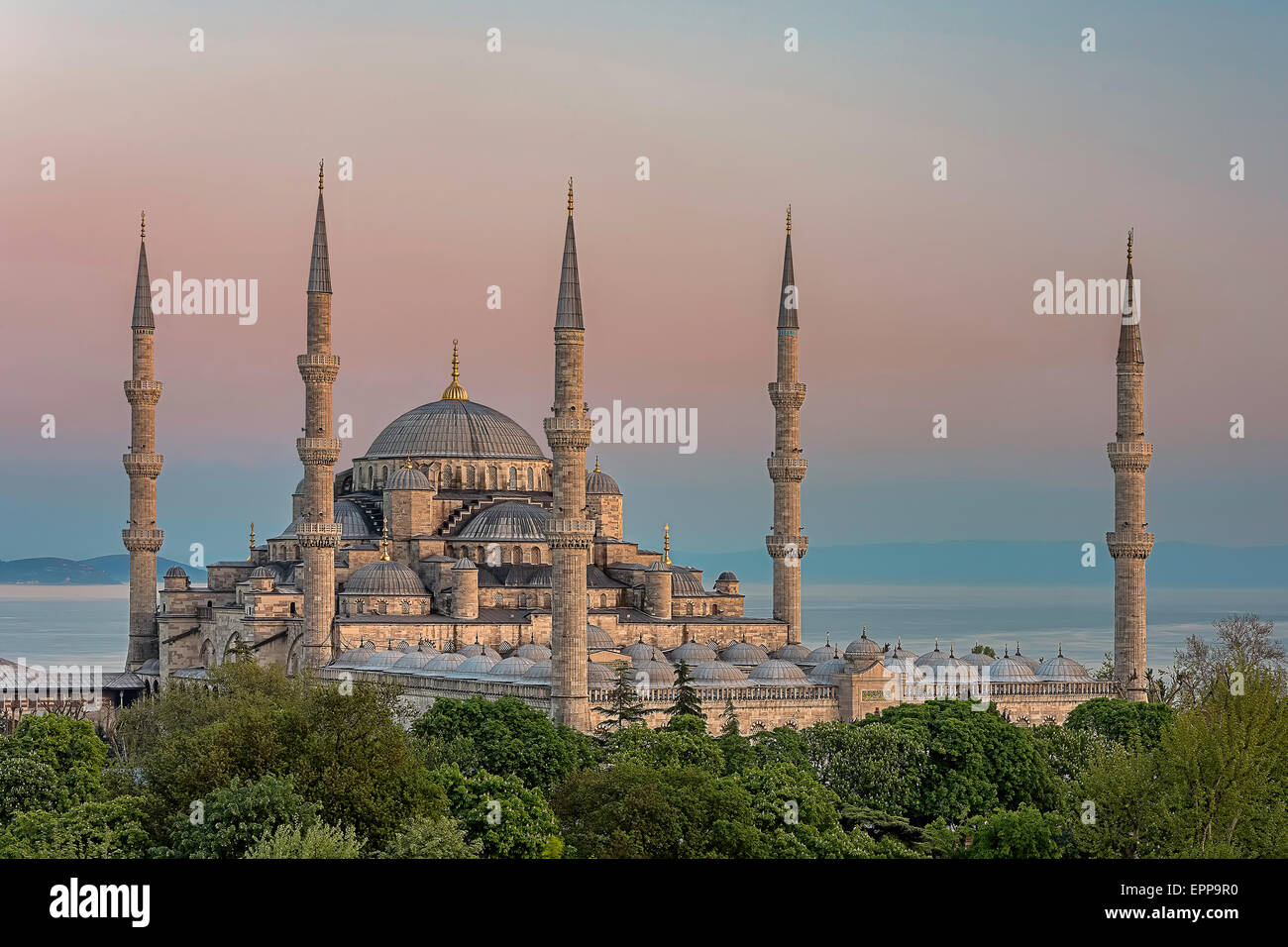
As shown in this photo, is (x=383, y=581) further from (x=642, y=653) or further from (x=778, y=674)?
(x=778, y=674)

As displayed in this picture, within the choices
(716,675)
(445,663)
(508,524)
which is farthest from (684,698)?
(508,524)

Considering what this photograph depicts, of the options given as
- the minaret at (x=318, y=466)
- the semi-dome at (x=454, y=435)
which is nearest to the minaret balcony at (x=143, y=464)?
the semi-dome at (x=454, y=435)

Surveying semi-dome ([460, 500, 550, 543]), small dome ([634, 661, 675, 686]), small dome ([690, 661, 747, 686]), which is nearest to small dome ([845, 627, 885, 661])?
small dome ([690, 661, 747, 686])

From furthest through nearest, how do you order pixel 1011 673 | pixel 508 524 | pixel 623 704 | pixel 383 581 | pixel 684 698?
pixel 508 524, pixel 383 581, pixel 1011 673, pixel 684 698, pixel 623 704

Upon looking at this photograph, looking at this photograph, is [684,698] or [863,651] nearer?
[684,698]

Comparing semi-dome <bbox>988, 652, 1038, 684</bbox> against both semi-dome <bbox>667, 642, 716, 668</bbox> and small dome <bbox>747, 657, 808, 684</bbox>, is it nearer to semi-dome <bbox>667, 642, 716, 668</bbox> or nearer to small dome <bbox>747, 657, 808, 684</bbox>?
small dome <bbox>747, 657, 808, 684</bbox>
